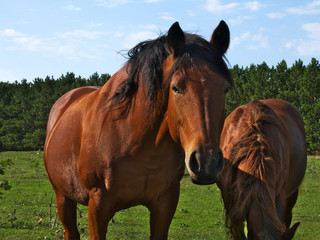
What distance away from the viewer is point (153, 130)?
2922mm

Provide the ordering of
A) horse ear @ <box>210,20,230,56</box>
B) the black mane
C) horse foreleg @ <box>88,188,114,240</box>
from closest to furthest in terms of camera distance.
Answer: the black mane, horse ear @ <box>210,20,230,56</box>, horse foreleg @ <box>88,188,114,240</box>

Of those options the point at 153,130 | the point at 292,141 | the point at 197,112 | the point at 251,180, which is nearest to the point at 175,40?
the point at 197,112

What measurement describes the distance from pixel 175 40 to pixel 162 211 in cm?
136

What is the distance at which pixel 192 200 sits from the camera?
1281 cm

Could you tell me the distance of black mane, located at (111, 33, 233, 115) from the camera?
258 cm

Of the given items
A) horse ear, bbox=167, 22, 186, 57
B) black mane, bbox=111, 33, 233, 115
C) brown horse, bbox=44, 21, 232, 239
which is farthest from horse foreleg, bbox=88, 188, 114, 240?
horse ear, bbox=167, 22, 186, 57

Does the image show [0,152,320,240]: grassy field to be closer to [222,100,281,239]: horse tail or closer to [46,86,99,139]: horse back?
[46,86,99,139]: horse back

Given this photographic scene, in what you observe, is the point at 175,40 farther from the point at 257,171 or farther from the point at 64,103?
the point at 64,103

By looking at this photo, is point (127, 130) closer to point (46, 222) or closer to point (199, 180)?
point (199, 180)

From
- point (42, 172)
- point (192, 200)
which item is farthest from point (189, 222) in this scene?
point (42, 172)

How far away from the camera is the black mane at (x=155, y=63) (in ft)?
8.48

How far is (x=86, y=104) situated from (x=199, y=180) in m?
1.67

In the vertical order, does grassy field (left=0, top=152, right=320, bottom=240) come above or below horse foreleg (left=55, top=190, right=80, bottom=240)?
below

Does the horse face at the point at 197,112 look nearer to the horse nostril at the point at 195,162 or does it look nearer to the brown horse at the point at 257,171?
the horse nostril at the point at 195,162
